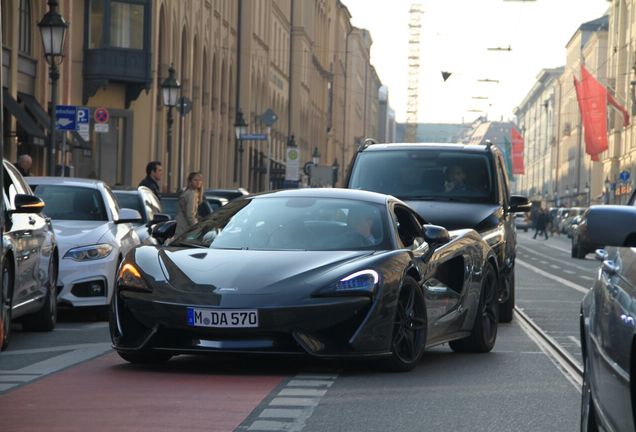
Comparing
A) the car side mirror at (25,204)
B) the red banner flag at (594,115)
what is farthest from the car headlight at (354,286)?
the red banner flag at (594,115)

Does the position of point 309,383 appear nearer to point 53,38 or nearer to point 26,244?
point 26,244

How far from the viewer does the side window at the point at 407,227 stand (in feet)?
37.0

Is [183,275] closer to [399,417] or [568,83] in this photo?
[399,417]

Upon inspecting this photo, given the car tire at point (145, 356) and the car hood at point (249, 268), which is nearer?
the car hood at point (249, 268)

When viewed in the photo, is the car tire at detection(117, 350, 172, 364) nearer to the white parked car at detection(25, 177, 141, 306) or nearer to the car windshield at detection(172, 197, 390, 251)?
the car windshield at detection(172, 197, 390, 251)

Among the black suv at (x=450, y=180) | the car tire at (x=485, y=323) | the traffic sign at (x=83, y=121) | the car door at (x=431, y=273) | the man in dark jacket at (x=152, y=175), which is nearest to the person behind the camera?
the car door at (x=431, y=273)

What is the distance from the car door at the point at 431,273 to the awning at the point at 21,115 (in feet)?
77.7

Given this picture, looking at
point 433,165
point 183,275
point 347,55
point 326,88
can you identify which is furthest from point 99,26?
point 347,55

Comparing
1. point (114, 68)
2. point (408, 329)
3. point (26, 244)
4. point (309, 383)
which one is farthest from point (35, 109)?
point (309, 383)

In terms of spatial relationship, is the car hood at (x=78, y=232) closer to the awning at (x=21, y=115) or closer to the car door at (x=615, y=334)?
the car door at (x=615, y=334)

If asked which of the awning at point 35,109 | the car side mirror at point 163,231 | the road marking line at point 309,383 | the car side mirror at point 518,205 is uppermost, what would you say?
the awning at point 35,109

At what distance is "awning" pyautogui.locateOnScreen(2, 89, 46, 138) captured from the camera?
34.3 m

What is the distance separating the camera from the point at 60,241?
15.9 meters

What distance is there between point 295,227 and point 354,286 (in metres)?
1.24
